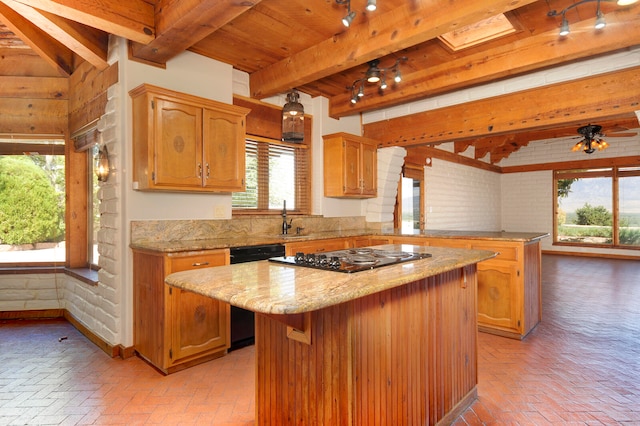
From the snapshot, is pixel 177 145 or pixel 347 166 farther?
pixel 347 166

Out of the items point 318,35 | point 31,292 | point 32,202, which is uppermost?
point 318,35

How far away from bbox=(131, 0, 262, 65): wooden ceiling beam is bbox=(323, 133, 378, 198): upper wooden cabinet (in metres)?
2.19

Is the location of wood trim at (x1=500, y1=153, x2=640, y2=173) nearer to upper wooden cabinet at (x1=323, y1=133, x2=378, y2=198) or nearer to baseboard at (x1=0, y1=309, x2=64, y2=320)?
upper wooden cabinet at (x1=323, y1=133, x2=378, y2=198)

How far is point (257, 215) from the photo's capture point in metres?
4.07

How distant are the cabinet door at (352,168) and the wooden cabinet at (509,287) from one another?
1.48m

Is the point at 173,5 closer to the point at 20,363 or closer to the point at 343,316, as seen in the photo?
the point at 343,316

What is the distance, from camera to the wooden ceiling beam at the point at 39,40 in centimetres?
289

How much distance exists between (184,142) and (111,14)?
3.21 feet

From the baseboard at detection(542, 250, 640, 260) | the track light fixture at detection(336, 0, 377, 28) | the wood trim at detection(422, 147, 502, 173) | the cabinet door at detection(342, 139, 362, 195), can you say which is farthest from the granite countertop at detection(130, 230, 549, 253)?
the baseboard at detection(542, 250, 640, 260)

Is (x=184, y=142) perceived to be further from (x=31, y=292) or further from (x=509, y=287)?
(x=509, y=287)

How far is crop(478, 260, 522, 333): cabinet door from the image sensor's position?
135 inches

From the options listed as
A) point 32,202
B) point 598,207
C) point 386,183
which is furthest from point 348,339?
point 598,207

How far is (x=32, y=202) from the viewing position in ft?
13.9

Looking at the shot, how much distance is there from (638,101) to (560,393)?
254cm
